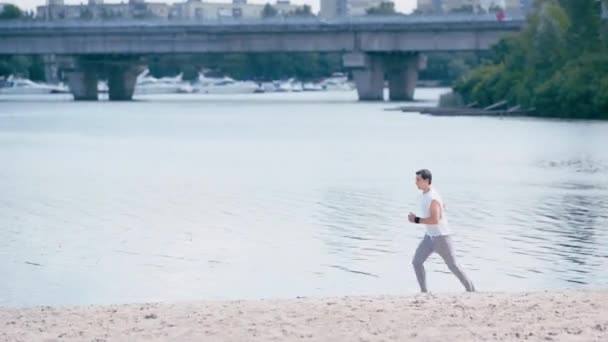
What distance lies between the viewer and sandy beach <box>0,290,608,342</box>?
15250mm

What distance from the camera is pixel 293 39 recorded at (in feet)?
397

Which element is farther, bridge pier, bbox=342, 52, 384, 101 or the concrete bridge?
bridge pier, bbox=342, 52, 384, 101

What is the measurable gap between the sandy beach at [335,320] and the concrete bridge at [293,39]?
96.3 meters

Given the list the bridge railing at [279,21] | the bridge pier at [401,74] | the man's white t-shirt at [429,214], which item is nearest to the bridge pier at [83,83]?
the bridge railing at [279,21]

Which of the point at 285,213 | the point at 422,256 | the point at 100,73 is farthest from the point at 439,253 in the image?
the point at 100,73

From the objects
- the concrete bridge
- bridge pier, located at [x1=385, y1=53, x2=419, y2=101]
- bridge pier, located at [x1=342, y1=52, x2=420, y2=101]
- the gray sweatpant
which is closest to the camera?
the gray sweatpant

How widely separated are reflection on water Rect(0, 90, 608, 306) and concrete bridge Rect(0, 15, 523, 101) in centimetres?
4567

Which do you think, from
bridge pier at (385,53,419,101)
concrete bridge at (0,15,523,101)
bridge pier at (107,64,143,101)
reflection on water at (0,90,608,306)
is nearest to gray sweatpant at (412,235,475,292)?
reflection on water at (0,90,608,306)

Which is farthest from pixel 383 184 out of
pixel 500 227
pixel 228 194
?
pixel 500 227

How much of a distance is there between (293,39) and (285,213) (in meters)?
88.7

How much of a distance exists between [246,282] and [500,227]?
886 cm

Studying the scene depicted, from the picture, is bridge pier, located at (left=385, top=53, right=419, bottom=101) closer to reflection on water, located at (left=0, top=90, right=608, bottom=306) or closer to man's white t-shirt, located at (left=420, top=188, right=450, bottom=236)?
reflection on water, located at (left=0, top=90, right=608, bottom=306)

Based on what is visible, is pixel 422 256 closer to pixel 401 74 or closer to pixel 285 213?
pixel 285 213

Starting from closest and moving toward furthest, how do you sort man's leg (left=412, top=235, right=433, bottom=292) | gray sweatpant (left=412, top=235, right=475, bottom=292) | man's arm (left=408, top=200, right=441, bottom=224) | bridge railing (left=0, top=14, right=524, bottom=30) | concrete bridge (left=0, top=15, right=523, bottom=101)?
1. man's arm (left=408, top=200, right=441, bottom=224)
2. gray sweatpant (left=412, top=235, right=475, bottom=292)
3. man's leg (left=412, top=235, right=433, bottom=292)
4. bridge railing (left=0, top=14, right=524, bottom=30)
5. concrete bridge (left=0, top=15, right=523, bottom=101)
